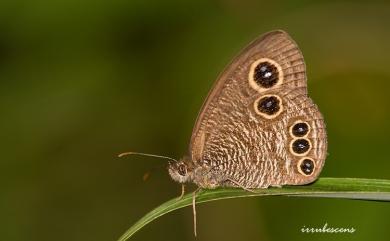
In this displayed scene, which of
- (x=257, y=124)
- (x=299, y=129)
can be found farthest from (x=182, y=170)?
(x=299, y=129)

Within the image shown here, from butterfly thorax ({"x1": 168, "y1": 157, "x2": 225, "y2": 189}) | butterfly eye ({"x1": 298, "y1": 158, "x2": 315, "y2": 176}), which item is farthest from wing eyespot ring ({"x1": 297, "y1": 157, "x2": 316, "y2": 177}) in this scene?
butterfly thorax ({"x1": 168, "y1": 157, "x2": 225, "y2": 189})

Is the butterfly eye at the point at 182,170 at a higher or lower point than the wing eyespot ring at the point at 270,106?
lower

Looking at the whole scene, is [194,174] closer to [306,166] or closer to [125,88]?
[306,166]

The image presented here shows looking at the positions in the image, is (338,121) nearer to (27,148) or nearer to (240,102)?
(240,102)

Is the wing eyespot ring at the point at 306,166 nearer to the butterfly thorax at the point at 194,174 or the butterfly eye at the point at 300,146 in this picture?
the butterfly eye at the point at 300,146

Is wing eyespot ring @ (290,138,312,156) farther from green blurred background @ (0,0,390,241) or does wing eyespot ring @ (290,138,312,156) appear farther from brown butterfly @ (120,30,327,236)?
green blurred background @ (0,0,390,241)

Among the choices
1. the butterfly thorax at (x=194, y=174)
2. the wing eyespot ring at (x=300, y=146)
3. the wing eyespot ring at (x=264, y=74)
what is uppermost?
the wing eyespot ring at (x=264, y=74)

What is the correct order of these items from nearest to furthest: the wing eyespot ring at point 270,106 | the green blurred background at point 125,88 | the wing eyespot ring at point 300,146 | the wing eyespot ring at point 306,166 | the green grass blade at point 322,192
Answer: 1. the green grass blade at point 322,192
2. the wing eyespot ring at point 306,166
3. the wing eyespot ring at point 300,146
4. the wing eyespot ring at point 270,106
5. the green blurred background at point 125,88

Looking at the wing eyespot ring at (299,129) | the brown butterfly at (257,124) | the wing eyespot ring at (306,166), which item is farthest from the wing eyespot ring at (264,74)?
the wing eyespot ring at (306,166)
